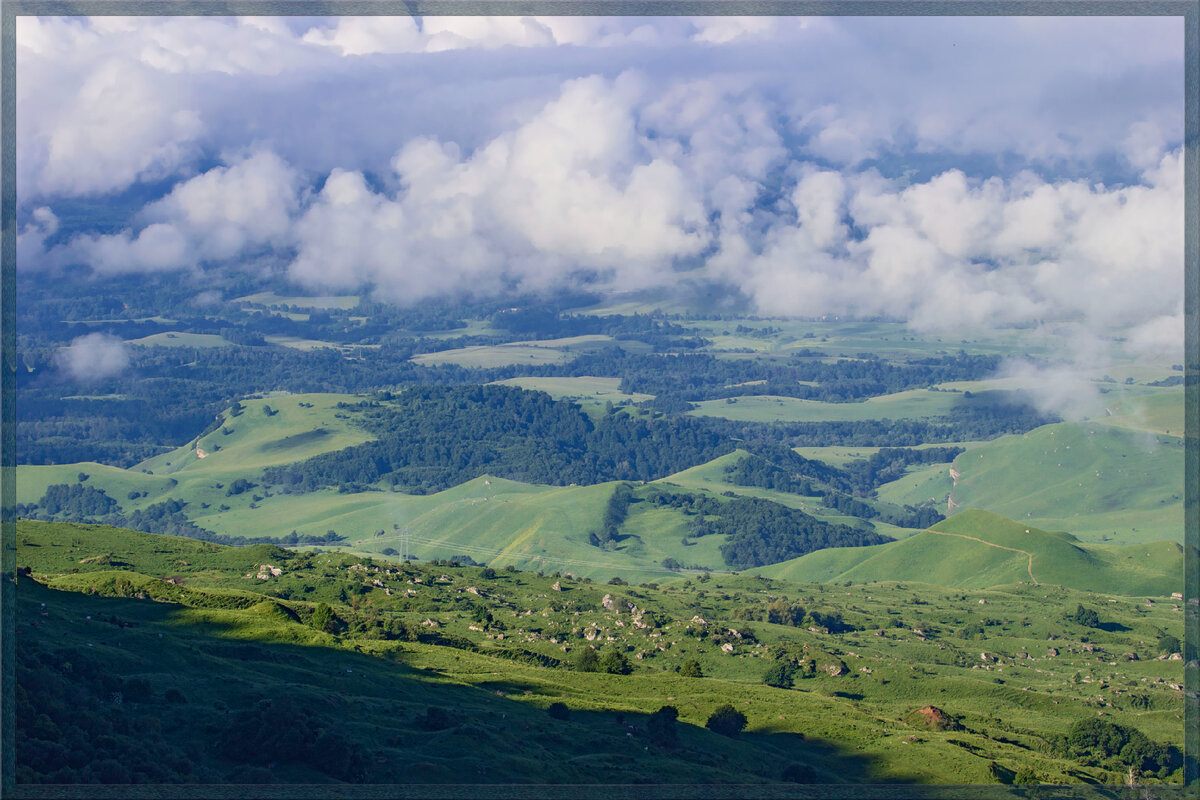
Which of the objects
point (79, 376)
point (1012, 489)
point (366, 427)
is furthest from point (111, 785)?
point (79, 376)

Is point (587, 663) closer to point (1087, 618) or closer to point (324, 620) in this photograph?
point (324, 620)

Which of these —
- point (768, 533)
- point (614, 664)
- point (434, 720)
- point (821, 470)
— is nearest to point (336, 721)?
point (434, 720)

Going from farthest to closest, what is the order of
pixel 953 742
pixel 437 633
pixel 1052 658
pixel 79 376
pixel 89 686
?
pixel 79 376 → pixel 1052 658 → pixel 437 633 → pixel 953 742 → pixel 89 686

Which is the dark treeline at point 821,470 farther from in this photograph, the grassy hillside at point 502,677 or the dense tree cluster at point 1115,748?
the dense tree cluster at point 1115,748

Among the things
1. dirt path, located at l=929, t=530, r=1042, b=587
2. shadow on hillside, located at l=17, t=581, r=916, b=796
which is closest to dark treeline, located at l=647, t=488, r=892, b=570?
dirt path, located at l=929, t=530, r=1042, b=587

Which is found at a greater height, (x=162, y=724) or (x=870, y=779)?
(x=162, y=724)

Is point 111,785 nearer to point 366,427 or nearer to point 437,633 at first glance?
point 437,633

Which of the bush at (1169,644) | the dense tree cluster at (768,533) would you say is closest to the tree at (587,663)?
the bush at (1169,644)
